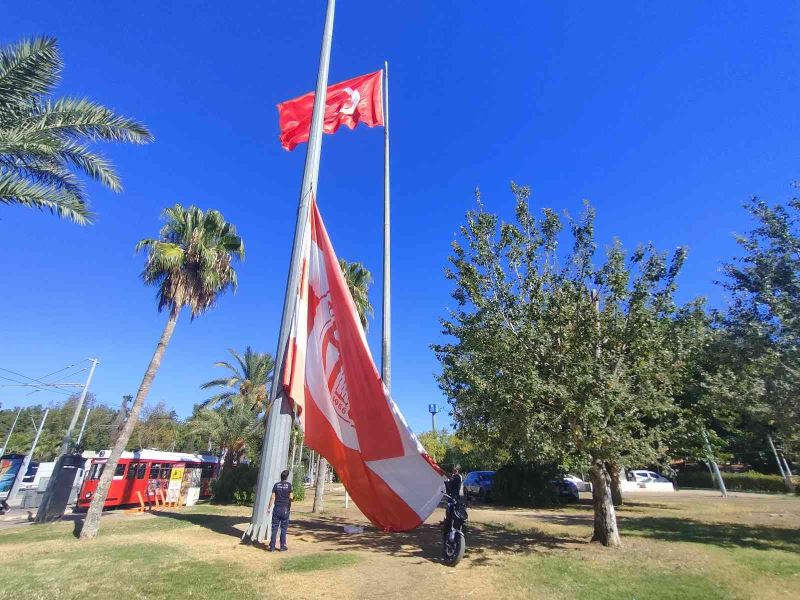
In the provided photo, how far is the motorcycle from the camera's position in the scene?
878 centimetres

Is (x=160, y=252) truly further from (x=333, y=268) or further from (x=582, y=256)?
(x=582, y=256)

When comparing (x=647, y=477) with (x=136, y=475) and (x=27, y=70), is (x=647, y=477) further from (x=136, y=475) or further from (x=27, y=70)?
(x=27, y=70)

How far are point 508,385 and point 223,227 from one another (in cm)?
1284

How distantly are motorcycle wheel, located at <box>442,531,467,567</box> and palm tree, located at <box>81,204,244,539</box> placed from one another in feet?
38.1

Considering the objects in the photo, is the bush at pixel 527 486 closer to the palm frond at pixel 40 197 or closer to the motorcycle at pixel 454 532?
the motorcycle at pixel 454 532

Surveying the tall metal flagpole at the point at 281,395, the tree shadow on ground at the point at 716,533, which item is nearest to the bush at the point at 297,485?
the tall metal flagpole at the point at 281,395

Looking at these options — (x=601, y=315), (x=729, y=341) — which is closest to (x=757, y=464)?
(x=729, y=341)

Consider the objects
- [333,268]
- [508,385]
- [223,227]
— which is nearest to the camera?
[508,385]

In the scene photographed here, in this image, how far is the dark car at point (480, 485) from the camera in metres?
27.3

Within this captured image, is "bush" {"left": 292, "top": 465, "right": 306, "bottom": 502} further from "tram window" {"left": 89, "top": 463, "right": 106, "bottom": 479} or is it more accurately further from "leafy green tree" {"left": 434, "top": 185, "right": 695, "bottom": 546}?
"leafy green tree" {"left": 434, "top": 185, "right": 695, "bottom": 546}

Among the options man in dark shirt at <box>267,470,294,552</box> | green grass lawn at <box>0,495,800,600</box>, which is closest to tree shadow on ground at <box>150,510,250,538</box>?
green grass lawn at <box>0,495,800,600</box>

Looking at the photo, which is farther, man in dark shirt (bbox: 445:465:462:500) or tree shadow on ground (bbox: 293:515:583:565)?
tree shadow on ground (bbox: 293:515:583:565)

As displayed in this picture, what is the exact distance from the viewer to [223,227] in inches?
671

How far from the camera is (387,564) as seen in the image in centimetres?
880
